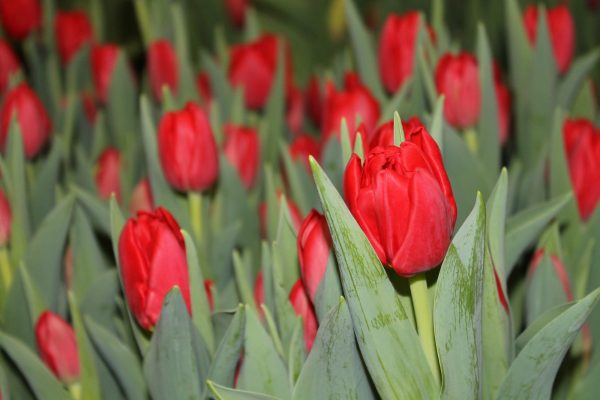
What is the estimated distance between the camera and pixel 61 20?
47.0 inches

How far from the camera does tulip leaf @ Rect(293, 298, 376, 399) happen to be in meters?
0.51

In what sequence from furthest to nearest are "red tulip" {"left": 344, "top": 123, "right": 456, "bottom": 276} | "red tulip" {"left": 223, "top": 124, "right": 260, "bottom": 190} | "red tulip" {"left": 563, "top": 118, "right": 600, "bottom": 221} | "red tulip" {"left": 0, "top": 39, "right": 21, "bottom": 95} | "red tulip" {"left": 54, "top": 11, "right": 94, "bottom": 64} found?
1. "red tulip" {"left": 54, "top": 11, "right": 94, "bottom": 64}
2. "red tulip" {"left": 0, "top": 39, "right": 21, "bottom": 95}
3. "red tulip" {"left": 223, "top": 124, "right": 260, "bottom": 190}
4. "red tulip" {"left": 563, "top": 118, "right": 600, "bottom": 221}
5. "red tulip" {"left": 344, "top": 123, "right": 456, "bottom": 276}

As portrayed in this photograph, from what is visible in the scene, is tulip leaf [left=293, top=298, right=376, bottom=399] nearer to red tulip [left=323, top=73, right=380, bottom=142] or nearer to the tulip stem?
the tulip stem

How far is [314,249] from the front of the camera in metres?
0.55

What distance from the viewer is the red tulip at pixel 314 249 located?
55 cm

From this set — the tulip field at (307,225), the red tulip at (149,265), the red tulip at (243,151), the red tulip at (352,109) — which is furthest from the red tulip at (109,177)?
the red tulip at (149,265)

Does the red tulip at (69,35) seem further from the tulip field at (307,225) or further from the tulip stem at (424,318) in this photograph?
the tulip stem at (424,318)

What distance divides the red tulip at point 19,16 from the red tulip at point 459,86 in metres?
0.55

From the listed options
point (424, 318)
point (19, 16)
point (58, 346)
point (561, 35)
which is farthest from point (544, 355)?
point (19, 16)

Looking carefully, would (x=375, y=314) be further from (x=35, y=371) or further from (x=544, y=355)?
(x=35, y=371)

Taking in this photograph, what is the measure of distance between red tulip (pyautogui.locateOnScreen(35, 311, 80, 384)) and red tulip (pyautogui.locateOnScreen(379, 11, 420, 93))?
39 centimetres

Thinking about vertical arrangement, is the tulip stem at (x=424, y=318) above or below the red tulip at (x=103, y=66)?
below

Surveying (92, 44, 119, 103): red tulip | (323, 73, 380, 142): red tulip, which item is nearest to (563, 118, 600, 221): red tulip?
(323, 73, 380, 142): red tulip

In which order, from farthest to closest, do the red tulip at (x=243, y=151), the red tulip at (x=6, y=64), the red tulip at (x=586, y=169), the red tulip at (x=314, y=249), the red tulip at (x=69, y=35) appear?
1. the red tulip at (x=69, y=35)
2. the red tulip at (x=6, y=64)
3. the red tulip at (x=243, y=151)
4. the red tulip at (x=586, y=169)
5. the red tulip at (x=314, y=249)
